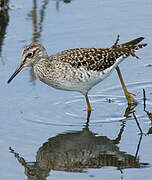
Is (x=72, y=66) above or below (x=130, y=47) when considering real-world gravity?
below

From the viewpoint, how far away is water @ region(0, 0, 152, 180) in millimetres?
9891

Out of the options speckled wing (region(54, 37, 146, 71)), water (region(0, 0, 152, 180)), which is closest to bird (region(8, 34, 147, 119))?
speckled wing (region(54, 37, 146, 71))

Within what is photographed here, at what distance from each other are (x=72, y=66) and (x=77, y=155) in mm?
2077

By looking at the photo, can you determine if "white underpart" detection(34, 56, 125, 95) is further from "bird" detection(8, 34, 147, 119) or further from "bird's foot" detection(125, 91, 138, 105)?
"bird's foot" detection(125, 91, 138, 105)

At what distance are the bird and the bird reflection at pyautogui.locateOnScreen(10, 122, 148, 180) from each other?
3.27 ft

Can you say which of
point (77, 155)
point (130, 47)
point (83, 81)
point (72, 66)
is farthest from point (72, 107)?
point (77, 155)

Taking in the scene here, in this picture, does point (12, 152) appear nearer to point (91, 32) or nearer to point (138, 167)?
point (138, 167)

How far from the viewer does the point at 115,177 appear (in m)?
9.35

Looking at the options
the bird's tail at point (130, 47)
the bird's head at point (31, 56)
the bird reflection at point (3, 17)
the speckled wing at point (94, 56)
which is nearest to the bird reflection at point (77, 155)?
the speckled wing at point (94, 56)

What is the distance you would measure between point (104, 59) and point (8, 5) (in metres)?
6.02

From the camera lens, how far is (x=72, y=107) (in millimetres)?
12070

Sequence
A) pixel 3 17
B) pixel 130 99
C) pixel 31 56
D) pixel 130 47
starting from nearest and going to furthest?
pixel 31 56, pixel 130 99, pixel 130 47, pixel 3 17

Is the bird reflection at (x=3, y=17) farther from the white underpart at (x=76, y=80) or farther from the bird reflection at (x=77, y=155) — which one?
the bird reflection at (x=77, y=155)

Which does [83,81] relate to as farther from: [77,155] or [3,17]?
[3,17]
